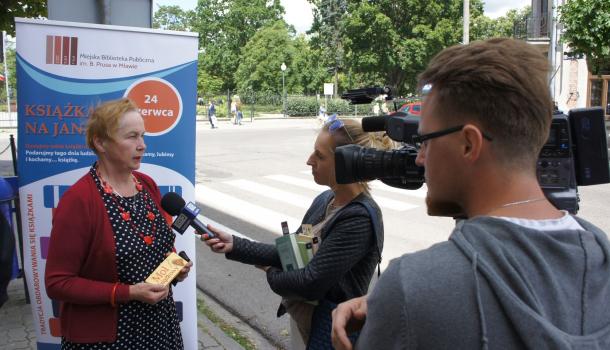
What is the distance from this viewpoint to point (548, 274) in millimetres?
880

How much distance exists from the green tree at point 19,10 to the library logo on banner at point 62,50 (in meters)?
4.23

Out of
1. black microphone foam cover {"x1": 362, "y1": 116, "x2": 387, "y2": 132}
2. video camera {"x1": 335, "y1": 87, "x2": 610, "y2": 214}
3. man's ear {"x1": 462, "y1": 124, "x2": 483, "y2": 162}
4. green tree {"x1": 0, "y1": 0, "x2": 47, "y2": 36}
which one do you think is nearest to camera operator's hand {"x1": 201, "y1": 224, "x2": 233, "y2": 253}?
video camera {"x1": 335, "y1": 87, "x2": 610, "y2": 214}

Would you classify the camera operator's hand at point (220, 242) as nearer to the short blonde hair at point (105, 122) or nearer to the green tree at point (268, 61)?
the short blonde hair at point (105, 122)

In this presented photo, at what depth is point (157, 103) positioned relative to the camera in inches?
125

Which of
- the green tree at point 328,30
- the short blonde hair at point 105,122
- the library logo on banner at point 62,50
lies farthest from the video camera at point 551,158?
the green tree at point 328,30

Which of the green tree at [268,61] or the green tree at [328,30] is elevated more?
the green tree at [328,30]

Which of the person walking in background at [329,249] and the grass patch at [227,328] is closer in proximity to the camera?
the person walking in background at [329,249]

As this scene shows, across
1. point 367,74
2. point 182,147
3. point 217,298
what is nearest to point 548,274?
point 182,147

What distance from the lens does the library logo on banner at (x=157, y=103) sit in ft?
10.3

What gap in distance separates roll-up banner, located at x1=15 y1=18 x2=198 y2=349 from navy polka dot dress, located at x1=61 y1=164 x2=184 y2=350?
1.03m

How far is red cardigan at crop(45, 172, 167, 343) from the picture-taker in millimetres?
1951

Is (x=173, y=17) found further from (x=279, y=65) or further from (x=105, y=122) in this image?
(x=105, y=122)

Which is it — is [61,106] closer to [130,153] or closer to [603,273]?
[130,153]

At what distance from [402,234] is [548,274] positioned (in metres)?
5.99
